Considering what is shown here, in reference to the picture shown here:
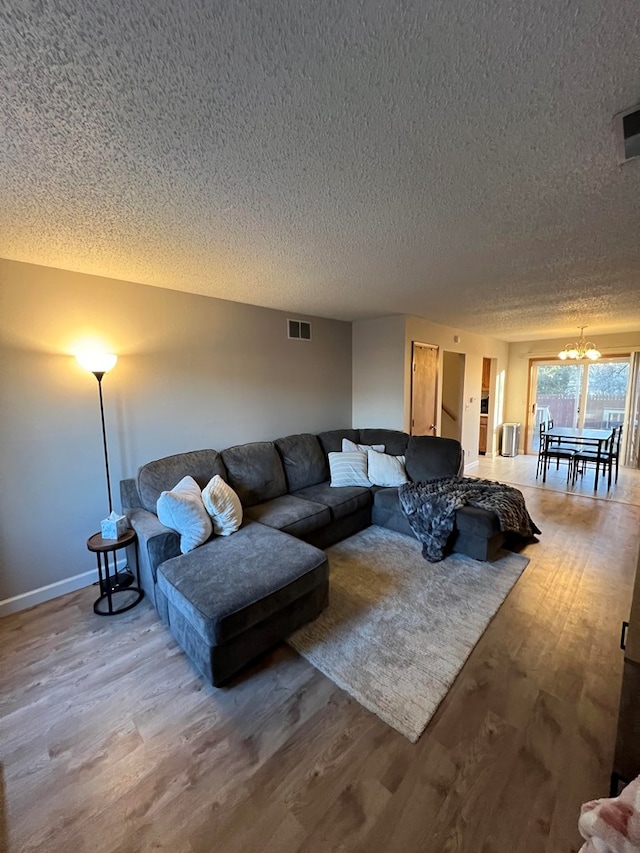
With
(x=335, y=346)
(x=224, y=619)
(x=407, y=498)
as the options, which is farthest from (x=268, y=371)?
(x=224, y=619)

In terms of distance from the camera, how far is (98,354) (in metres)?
2.43

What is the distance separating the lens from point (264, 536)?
2.47 metres

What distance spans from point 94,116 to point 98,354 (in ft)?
5.49

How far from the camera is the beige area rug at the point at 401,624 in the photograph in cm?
172

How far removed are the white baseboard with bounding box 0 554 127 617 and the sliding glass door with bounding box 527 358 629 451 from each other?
315 inches

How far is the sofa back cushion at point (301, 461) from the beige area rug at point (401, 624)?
2.85 feet

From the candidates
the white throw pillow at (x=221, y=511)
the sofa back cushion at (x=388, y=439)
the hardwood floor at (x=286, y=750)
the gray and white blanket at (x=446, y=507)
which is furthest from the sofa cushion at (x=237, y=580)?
the sofa back cushion at (x=388, y=439)

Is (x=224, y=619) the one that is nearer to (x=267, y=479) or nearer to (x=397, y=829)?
(x=397, y=829)

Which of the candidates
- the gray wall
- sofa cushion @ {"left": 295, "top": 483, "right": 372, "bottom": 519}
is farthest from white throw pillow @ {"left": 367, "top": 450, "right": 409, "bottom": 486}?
the gray wall

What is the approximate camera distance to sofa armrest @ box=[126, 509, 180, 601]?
88.4 inches

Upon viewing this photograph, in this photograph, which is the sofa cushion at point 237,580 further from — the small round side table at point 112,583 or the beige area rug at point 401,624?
the small round side table at point 112,583

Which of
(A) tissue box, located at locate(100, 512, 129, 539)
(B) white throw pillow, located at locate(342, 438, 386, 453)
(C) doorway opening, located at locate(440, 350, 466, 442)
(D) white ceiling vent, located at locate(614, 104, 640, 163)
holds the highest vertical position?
(D) white ceiling vent, located at locate(614, 104, 640, 163)

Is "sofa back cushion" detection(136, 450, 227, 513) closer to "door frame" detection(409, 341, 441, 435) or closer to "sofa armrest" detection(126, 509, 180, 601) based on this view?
"sofa armrest" detection(126, 509, 180, 601)

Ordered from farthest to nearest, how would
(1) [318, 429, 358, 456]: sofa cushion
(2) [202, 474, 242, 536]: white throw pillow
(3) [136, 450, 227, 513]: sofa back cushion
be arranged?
(1) [318, 429, 358, 456]: sofa cushion
(3) [136, 450, 227, 513]: sofa back cushion
(2) [202, 474, 242, 536]: white throw pillow
